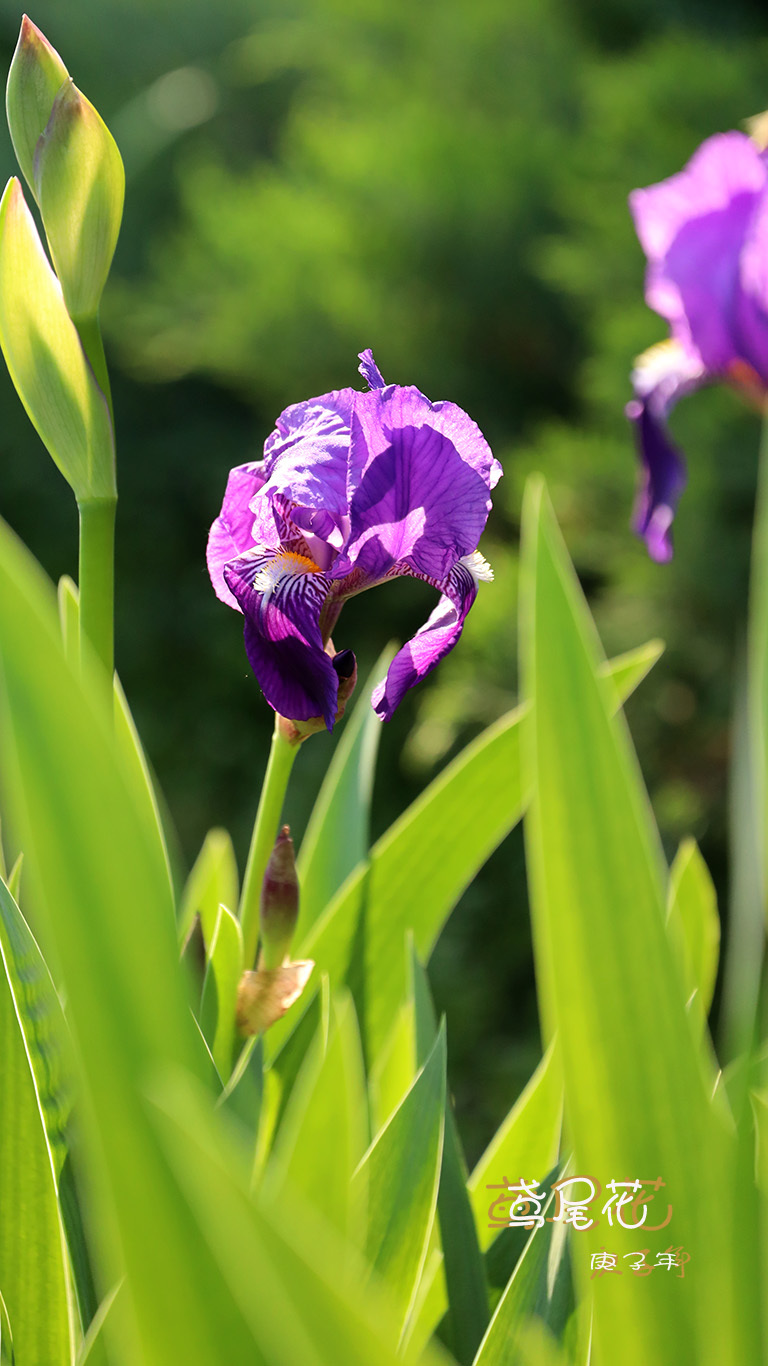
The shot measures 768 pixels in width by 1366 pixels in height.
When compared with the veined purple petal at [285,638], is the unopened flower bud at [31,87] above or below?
above

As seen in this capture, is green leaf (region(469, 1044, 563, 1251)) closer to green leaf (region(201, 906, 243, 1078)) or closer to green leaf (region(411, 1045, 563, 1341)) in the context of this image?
green leaf (region(411, 1045, 563, 1341))

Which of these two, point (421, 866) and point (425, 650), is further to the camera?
point (421, 866)

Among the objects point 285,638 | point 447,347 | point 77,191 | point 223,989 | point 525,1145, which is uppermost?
point 77,191

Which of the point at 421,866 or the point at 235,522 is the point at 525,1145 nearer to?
the point at 421,866

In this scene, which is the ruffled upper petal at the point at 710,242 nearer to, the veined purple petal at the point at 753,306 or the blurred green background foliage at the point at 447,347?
the veined purple petal at the point at 753,306

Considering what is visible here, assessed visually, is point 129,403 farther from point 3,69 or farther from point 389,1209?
point 389,1209

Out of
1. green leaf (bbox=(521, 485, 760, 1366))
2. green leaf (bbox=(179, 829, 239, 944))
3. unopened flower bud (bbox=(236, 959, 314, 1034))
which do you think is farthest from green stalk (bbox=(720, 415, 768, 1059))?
green leaf (bbox=(179, 829, 239, 944))

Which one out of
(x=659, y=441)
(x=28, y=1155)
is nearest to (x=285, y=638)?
(x=28, y=1155)

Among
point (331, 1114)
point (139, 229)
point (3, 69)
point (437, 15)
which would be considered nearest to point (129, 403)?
point (139, 229)

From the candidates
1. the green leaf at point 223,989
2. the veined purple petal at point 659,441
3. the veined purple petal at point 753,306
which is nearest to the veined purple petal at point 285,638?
the green leaf at point 223,989
